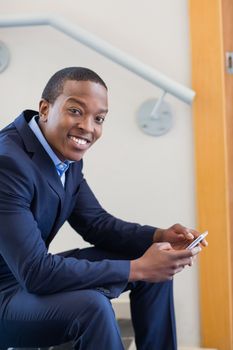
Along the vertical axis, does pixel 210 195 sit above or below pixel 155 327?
above

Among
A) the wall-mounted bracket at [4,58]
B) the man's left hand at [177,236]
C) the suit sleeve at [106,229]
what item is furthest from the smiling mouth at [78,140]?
the wall-mounted bracket at [4,58]

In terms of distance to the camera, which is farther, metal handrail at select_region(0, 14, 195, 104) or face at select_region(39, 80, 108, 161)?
metal handrail at select_region(0, 14, 195, 104)

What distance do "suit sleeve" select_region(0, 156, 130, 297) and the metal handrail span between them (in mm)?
608

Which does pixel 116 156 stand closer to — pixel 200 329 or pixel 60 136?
pixel 60 136

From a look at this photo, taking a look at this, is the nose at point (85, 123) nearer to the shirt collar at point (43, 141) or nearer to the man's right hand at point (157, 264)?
the shirt collar at point (43, 141)

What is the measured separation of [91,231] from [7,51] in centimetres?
78

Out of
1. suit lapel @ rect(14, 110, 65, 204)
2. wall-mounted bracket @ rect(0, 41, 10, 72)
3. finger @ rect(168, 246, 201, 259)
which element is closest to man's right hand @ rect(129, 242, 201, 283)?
finger @ rect(168, 246, 201, 259)

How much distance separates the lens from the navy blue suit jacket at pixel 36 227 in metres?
1.02

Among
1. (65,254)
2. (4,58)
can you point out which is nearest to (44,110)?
(65,254)

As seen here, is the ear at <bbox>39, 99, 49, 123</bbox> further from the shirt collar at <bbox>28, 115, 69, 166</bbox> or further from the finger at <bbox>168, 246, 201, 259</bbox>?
the finger at <bbox>168, 246, 201, 259</bbox>

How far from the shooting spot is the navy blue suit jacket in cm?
102

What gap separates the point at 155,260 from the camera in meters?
1.08

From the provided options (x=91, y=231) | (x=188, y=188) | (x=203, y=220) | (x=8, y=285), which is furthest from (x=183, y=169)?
(x=8, y=285)

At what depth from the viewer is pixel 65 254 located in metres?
1.35
